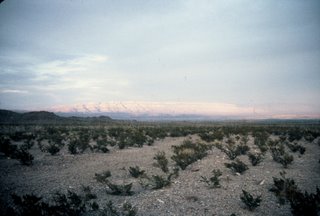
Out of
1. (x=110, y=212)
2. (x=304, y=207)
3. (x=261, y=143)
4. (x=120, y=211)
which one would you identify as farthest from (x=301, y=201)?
(x=261, y=143)

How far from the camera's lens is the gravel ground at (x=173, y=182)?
6.93 metres

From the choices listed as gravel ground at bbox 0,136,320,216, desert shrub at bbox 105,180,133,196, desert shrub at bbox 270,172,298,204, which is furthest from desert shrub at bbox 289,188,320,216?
desert shrub at bbox 105,180,133,196

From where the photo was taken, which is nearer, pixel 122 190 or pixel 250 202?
pixel 250 202

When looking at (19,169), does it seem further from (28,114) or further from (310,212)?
(28,114)

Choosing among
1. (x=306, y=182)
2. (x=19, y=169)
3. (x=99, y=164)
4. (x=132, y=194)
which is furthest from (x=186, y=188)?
(x=19, y=169)

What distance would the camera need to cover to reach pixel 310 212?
19.0ft

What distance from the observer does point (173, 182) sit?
917cm

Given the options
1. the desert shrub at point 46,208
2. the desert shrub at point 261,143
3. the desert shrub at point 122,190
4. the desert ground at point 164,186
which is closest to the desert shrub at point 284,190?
the desert ground at point 164,186

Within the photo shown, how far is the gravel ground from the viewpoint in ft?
22.7

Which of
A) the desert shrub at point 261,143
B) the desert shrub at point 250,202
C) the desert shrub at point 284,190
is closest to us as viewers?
the desert shrub at point 250,202

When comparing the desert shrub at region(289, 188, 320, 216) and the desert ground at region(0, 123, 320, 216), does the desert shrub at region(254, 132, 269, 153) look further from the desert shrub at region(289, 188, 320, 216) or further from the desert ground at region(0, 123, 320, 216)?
the desert shrub at region(289, 188, 320, 216)

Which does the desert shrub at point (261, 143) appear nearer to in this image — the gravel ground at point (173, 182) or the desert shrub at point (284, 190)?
the gravel ground at point (173, 182)

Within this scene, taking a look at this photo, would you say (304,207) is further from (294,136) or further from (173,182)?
(294,136)

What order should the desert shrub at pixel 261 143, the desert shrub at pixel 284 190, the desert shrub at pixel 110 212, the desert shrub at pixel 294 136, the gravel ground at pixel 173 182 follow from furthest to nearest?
the desert shrub at pixel 294 136 → the desert shrub at pixel 261 143 → the gravel ground at pixel 173 182 → the desert shrub at pixel 284 190 → the desert shrub at pixel 110 212
